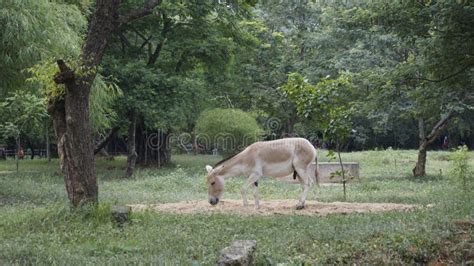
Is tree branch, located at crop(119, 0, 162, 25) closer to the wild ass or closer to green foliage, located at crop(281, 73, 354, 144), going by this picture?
the wild ass

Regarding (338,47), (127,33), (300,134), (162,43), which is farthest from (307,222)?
(300,134)

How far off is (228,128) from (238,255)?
850 inches

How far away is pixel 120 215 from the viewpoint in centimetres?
945

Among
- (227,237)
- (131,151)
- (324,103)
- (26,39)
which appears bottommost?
(227,237)

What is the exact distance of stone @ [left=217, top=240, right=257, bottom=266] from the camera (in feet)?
19.8

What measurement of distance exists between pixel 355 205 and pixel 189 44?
48.8ft

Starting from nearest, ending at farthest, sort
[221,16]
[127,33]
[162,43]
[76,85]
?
[76,85] → [221,16] → [162,43] → [127,33]

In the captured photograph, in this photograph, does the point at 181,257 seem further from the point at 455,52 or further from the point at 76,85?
the point at 455,52

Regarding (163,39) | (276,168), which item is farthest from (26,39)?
(163,39)

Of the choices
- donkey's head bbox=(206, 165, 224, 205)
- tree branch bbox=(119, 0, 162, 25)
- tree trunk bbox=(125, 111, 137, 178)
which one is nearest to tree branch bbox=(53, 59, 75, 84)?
tree branch bbox=(119, 0, 162, 25)

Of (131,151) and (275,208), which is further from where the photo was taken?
(131,151)

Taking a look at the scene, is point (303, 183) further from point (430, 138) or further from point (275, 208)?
point (430, 138)

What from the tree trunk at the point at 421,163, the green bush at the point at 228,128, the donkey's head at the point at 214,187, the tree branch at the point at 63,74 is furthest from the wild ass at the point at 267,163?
the green bush at the point at 228,128

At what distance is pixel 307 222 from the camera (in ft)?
30.4
